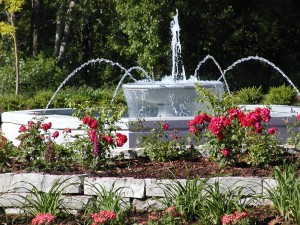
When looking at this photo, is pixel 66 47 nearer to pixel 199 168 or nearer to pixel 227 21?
pixel 227 21

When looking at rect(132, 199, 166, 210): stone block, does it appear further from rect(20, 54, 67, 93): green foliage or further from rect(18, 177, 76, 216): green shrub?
rect(20, 54, 67, 93): green foliage

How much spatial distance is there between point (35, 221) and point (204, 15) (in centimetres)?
1898

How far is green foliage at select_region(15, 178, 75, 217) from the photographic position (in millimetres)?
5594

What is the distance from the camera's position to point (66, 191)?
6.03 meters

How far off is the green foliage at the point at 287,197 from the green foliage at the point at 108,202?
1118 mm

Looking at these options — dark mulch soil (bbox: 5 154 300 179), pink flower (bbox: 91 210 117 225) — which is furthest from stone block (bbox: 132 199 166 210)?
pink flower (bbox: 91 210 117 225)

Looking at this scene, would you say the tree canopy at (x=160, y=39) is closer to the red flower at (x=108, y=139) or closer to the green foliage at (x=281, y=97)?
the green foliage at (x=281, y=97)

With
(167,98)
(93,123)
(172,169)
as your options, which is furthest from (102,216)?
(167,98)

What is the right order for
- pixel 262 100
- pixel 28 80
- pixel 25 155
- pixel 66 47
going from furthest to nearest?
pixel 66 47 → pixel 28 80 → pixel 262 100 → pixel 25 155

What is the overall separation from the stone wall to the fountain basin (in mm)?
4369

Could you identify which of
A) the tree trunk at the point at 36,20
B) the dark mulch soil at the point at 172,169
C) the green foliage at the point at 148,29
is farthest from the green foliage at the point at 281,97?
the tree trunk at the point at 36,20

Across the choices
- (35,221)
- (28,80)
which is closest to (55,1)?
(28,80)

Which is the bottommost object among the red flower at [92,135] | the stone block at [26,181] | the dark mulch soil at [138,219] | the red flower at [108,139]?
the dark mulch soil at [138,219]

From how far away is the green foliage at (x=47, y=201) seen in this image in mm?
5594
